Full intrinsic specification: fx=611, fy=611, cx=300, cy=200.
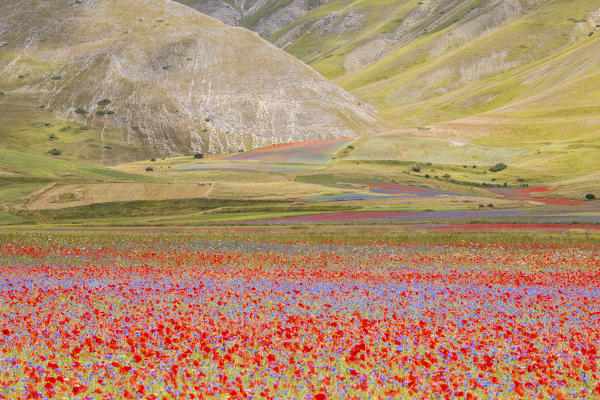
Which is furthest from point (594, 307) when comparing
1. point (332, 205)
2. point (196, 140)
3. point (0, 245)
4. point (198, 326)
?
point (196, 140)

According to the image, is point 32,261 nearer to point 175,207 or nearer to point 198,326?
point 198,326

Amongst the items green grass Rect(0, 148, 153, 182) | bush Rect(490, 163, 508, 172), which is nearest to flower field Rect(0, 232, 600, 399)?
green grass Rect(0, 148, 153, 182)

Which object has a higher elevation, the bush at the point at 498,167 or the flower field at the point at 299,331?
the flower field at the point at 299,331

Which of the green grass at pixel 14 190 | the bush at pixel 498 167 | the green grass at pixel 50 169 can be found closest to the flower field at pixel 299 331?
the green grass at pixel 14 190

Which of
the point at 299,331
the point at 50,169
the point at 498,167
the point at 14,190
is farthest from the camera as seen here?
the point at 498,167

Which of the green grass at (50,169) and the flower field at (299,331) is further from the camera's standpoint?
the green grass at (50,169)

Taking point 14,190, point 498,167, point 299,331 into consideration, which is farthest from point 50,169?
point 299,331

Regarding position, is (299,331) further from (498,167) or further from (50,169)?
(498,167)

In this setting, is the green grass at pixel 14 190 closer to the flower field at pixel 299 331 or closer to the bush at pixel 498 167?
the flower field at pixel 299 331

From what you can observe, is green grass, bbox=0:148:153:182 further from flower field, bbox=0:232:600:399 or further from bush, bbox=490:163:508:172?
bush, bbox=490:163:508:172
